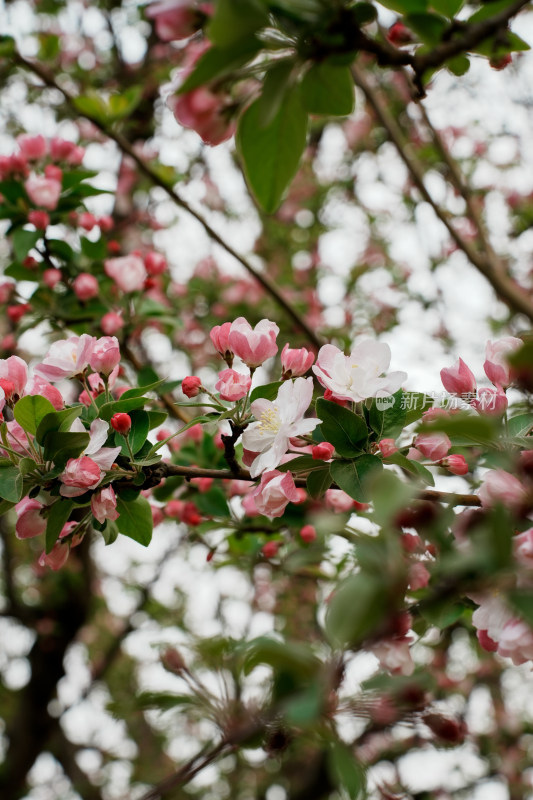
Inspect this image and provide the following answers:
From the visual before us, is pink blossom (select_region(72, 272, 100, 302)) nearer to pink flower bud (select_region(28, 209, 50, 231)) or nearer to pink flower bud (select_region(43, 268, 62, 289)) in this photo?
pink flower bud (select_region(43, 268, 62, 289))

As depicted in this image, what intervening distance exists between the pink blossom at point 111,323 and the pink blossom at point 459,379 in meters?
0.95

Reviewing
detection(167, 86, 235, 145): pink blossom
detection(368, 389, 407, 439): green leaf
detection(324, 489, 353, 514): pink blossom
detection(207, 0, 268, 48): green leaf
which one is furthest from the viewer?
detection(324, 489, 353, 514): pink blossom

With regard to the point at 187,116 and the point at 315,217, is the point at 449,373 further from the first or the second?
the point at 315,217

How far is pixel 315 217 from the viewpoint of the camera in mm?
4090

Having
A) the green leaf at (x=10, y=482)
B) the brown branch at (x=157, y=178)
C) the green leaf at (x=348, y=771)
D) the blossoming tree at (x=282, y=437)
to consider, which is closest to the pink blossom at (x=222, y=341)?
the blossoming tree at (x=282, y=437)

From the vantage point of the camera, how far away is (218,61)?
57 centimetres

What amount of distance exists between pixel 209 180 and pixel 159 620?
2.88 metres

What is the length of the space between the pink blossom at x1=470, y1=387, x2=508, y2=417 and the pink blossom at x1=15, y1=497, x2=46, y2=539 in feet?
2.05

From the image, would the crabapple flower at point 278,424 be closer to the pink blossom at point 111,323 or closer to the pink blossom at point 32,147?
the pink blossom at point 111,323

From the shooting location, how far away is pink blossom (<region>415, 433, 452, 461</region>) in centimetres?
98

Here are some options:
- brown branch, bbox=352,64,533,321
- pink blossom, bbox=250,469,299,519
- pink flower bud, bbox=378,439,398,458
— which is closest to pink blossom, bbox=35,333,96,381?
pink blossom, bbox=250,469,299,519

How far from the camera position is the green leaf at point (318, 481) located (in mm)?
945

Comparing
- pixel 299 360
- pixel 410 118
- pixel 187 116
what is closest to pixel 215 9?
pixel 187 116

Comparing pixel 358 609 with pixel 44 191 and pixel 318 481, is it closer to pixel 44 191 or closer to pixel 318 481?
pixel 318 481
